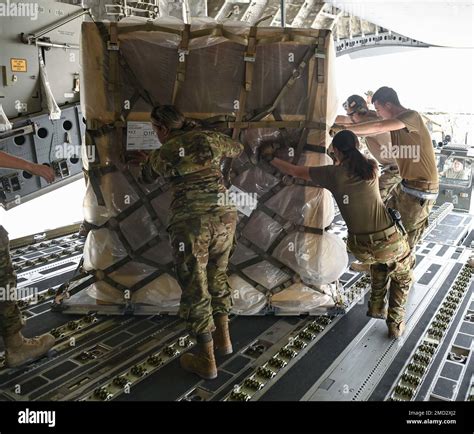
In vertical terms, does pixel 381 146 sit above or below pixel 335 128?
below

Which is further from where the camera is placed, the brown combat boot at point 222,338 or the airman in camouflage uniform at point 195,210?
the brown combat boot at point 222,338

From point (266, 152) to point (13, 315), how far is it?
7.55ft

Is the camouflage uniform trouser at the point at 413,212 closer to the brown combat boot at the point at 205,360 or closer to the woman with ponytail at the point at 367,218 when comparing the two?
the woman with ponytail at the point at 367,218

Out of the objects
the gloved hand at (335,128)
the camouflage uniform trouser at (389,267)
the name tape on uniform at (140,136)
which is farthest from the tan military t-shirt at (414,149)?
the name tape on uniform at (140,136)

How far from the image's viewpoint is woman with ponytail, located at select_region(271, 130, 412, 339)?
327cm

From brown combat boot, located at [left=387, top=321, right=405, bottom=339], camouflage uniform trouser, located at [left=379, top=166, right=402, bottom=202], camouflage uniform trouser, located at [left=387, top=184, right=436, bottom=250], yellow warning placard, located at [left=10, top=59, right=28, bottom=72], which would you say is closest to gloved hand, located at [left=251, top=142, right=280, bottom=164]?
camouflage uniform trouser, located at [left=387, top=184, right=436, bottom=250]

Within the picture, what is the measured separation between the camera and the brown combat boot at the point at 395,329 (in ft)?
12.1

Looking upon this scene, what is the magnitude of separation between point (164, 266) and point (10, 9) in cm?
487

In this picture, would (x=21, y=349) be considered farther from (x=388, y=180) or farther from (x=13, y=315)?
(x=388, y=180)

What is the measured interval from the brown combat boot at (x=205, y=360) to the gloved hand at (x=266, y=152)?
5.08ft

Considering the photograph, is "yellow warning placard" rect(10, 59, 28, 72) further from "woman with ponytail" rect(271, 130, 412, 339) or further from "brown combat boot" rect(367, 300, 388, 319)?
"brown combat boot" rect(367, 300, 388, 319)

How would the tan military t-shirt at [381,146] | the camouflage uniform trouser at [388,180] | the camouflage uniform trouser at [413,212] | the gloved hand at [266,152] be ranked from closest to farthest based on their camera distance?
1. the gloved hand at [266,152]
2. the camouflage uniform trouser at [413,212]
3. the tan military t-shirt at [381,146]
4. the camouflage uniform trouser at [388,180]

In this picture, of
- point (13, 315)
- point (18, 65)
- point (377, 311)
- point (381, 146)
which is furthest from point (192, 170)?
point (18, 65)

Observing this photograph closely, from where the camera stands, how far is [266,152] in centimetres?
382
